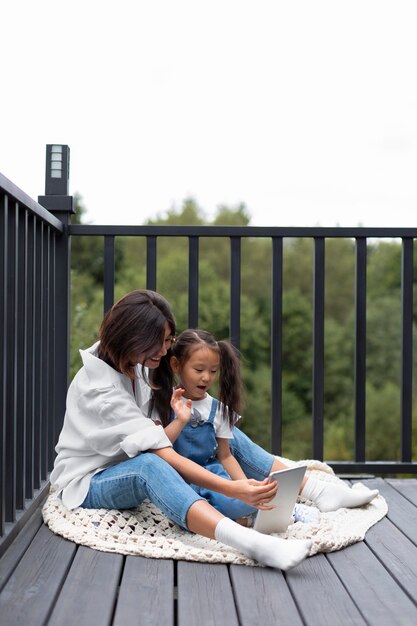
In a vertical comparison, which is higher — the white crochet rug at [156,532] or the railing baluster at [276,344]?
the railing baluster at [276,344]

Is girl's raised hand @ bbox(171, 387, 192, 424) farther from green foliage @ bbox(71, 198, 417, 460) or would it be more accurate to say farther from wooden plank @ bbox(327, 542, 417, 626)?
green foliage @ bbox(71, 198, 417, 460)

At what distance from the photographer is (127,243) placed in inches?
709

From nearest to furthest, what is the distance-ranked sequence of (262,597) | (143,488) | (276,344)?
(262,597), (143,488), (276,344)

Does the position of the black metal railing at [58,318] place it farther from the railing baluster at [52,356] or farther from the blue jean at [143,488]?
the blue jean at [143,488]

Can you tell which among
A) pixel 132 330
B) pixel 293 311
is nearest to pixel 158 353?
pixel 132 330

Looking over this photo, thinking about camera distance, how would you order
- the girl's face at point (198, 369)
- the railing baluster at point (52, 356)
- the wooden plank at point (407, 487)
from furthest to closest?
1. the railing baluster at point (52, 356)
2. the wooden plank at point (407, 487)
3. the girl's face at point (198, 369)

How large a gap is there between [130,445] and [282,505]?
36 cm

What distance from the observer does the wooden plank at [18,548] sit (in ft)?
5.10

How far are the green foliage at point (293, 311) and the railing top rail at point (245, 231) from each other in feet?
46.1

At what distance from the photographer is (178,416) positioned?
1904mm

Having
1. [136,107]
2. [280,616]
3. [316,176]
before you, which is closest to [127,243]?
[136,107]

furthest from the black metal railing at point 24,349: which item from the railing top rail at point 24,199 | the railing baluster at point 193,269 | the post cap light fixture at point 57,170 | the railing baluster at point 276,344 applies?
the railing baluster at point 276,344

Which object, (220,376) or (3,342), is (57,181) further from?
(3,342)

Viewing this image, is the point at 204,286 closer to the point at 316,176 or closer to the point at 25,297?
the point at 316,176
